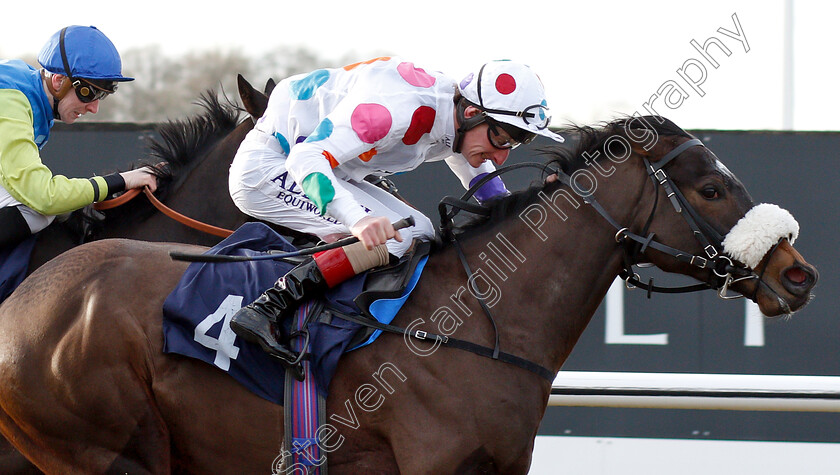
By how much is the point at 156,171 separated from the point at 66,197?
2.00 feet

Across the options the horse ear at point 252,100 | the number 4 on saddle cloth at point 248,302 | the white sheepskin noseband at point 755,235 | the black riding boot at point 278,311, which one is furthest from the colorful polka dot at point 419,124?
the horse ear at point 252,100

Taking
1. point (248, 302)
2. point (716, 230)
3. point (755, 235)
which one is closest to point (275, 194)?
point (248, 302)

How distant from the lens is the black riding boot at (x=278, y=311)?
260 centimetres

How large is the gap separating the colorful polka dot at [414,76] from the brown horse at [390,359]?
2.21 ft

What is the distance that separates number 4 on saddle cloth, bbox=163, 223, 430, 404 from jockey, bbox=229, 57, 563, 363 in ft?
0.21

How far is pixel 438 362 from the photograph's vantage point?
8.80ft

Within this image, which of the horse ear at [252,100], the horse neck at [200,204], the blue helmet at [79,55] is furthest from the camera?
the horse ear at [252,100]

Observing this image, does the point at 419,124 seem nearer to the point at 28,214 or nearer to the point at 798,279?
the point at 798,279

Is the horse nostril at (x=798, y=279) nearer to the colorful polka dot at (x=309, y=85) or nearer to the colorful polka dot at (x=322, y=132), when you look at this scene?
the colorful polka dot at (x=322, y=132)

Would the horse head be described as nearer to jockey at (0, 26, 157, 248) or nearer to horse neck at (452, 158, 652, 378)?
horse neck at (452, 158, 652, 378)

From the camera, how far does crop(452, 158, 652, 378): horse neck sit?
279 centimetres

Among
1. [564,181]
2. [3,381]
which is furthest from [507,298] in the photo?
[3,381]

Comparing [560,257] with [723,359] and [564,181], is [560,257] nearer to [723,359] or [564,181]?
[564,181]

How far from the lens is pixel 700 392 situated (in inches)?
158
